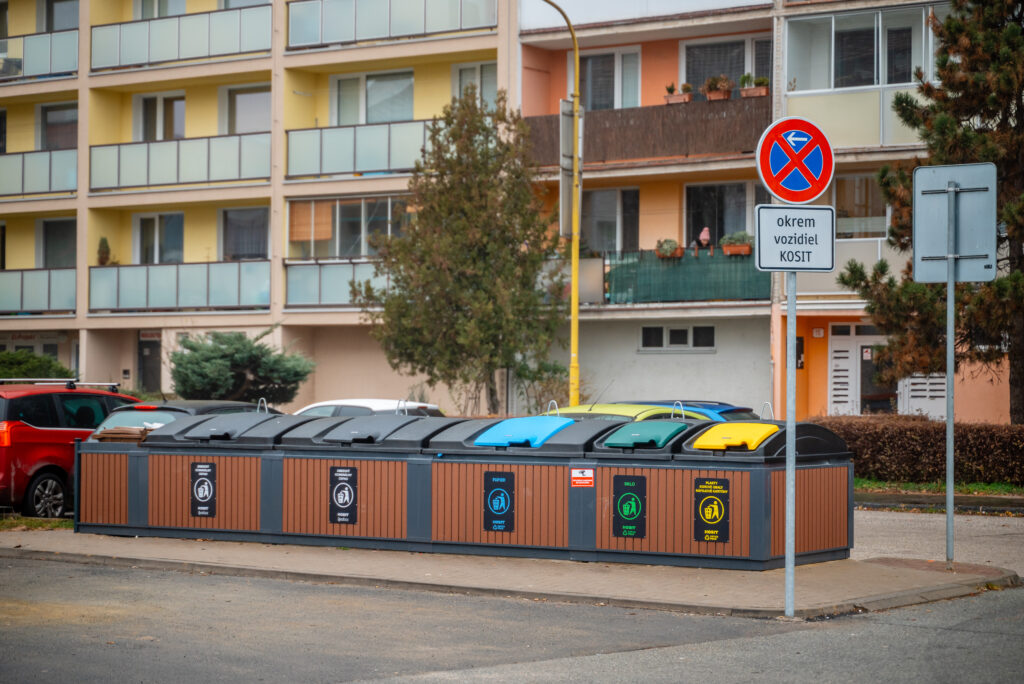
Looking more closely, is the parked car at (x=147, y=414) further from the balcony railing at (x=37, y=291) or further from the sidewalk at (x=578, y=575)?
the balcony railing at (x=37, y=291)

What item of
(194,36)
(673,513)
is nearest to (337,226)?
(194,36)

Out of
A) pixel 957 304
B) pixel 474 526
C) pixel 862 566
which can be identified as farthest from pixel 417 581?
pixel 957 304

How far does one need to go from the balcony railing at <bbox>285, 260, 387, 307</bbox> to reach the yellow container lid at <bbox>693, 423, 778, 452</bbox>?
64.1ft

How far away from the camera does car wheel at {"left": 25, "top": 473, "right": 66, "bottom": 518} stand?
643 inches

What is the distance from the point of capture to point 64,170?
35469 mm

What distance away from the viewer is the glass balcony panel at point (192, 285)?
33.2 meters

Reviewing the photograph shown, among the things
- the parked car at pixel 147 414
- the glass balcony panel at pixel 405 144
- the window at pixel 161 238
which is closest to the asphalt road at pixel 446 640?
the parked car at pixel 147 414

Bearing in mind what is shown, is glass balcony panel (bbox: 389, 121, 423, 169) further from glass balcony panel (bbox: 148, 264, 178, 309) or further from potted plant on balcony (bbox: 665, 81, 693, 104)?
glass balcony panel (bbox: 148, 264, 178, 309)

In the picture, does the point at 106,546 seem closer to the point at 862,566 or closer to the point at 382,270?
the point at 862,566

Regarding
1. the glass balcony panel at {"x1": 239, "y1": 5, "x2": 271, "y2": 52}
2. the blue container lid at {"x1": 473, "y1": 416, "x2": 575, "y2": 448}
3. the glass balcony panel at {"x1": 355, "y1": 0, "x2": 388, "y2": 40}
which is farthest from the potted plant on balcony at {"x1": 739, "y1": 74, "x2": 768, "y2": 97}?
the blue container lid at {"x1": 473, "y1": 416, "x2": 575, "y2": 448}

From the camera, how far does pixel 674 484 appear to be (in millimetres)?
11570

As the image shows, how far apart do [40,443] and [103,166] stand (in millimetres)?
19848

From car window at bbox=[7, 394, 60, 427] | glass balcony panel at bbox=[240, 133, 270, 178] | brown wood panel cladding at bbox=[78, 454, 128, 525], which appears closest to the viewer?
brown wood panel cladding at bbox=[78, 454, 128, 525]

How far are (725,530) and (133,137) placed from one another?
92.2 feet
